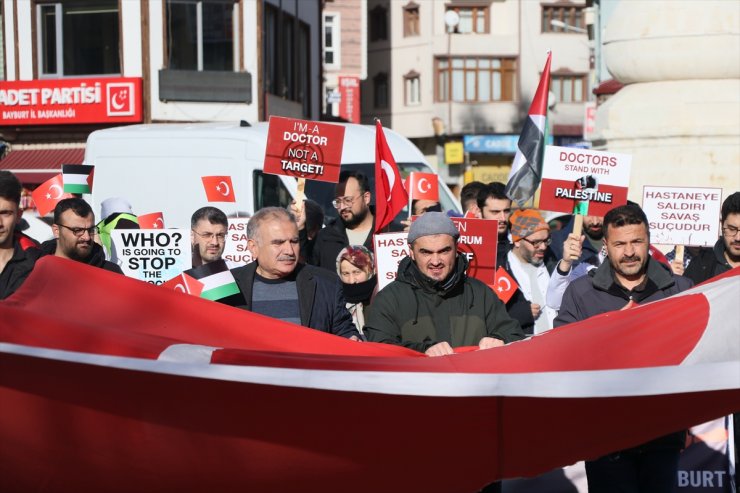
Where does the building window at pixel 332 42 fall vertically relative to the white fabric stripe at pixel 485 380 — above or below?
above

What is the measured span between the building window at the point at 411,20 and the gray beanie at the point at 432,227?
178ft

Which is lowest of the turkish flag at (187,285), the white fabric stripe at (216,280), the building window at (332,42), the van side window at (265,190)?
the turkish flag at (187,285)

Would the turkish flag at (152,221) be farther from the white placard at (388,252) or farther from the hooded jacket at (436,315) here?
the hooded jacket at (436,315)

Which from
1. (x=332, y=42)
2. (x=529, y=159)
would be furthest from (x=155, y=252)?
(x=332, y=42)

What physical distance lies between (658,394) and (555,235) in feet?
20.2

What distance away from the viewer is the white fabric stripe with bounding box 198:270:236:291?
6.83 meters

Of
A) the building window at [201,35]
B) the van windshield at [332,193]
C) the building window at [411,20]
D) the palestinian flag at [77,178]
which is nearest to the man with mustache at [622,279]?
the van windshield at [332,193]

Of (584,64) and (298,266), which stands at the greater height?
(584,64)

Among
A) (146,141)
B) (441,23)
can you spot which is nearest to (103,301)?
(146,141)

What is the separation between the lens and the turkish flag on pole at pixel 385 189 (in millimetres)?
10219

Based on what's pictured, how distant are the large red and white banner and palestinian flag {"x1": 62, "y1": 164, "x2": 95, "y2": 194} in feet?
22.9

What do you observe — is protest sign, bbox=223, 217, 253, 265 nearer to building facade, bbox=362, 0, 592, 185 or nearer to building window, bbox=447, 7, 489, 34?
building facade, bbox=362, 0, 592, 185

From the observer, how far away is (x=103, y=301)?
5758mm

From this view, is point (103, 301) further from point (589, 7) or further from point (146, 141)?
point (589, 7)
